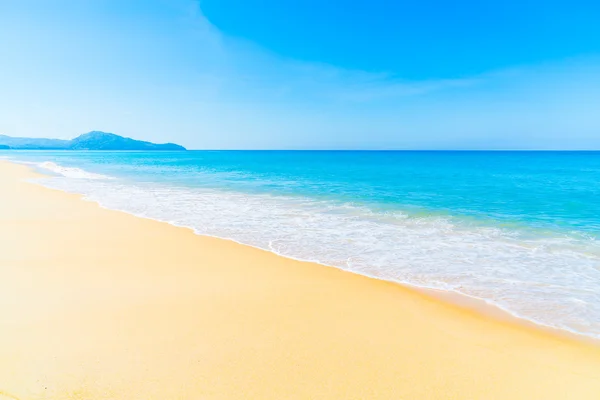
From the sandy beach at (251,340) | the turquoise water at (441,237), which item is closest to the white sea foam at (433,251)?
the turquoise water at (441,237)

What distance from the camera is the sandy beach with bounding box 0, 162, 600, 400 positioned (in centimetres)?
321

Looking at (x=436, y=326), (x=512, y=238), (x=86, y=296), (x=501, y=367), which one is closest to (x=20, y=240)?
(x=86, y=296)

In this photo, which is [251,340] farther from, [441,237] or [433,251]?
[441,237]

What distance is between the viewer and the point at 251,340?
3979mm

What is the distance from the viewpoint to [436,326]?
4566 mm

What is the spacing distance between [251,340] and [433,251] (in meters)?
5.59

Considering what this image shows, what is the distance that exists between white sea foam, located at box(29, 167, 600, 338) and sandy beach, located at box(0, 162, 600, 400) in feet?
2.79

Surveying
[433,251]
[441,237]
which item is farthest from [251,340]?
[441,237]

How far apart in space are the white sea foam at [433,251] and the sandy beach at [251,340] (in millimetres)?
849

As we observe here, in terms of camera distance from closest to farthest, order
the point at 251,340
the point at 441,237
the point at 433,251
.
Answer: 1. the point at 251,340
2. the point at 433,251
3. the point at 441,237

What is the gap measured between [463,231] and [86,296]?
9.98 meters

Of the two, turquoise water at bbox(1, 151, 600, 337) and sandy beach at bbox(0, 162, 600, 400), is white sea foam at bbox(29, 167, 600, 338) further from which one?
sandy beach at bbox(0, 162, 600, 400)

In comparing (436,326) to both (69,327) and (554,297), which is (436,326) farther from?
(69,327)

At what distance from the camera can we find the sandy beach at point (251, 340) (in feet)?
10.5
